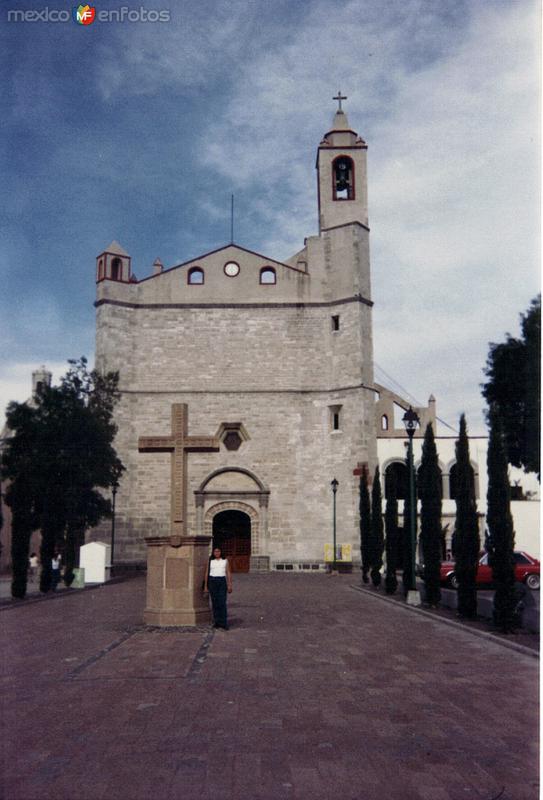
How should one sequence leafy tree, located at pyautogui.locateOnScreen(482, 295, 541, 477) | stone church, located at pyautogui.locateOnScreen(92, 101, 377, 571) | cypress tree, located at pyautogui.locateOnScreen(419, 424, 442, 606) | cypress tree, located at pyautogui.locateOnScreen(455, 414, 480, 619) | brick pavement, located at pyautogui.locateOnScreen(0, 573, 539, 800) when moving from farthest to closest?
stone church, located at pyautogui.locateOnScreen(92, 101, 377, 571), leafy tree, located at pyautogui.locateOnScreen(482, 295, 541, 477), cypress tree, located at pyautogui.locateOnScreen(419, 424, 442, 606), cypress tree, located at pyautogui.locateOnScreen(455, 414, 480, 619), brick pavement, located at pyautogui.locateOnScreen(0, 573, 539, 800)

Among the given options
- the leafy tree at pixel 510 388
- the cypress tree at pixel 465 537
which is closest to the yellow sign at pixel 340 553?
the leafy tree at pixel 510 388

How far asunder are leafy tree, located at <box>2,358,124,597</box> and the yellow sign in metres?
10.7

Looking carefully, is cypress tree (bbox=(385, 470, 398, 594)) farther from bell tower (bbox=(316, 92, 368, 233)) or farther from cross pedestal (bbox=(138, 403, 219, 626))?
bell tower (bbox=(316, 92, 368, 233))

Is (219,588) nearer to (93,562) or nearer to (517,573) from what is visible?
(517,573)

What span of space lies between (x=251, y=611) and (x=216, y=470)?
19.9 meters

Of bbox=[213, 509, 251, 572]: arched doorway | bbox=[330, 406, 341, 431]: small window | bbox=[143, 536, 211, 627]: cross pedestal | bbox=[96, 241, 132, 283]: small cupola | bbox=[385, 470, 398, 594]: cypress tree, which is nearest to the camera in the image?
bbox=[143, 536, 211, 627]: cross pedestal

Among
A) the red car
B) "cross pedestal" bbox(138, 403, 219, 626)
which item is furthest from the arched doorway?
"cross pedestal" bbox(138, 403, 219, 626)

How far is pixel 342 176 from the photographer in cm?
3762

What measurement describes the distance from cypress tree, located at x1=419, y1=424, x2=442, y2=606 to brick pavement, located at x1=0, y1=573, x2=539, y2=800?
5036mm

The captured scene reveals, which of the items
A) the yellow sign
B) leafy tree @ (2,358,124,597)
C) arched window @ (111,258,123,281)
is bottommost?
the yellow sign

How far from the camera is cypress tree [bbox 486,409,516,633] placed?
1280cm

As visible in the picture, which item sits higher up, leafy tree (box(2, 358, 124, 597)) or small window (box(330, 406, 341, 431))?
small window (box(330, 406, 341, 431))

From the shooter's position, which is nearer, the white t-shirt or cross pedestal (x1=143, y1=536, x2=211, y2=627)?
the white t-shirt

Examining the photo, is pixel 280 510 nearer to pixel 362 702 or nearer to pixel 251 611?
pixel 251 611
